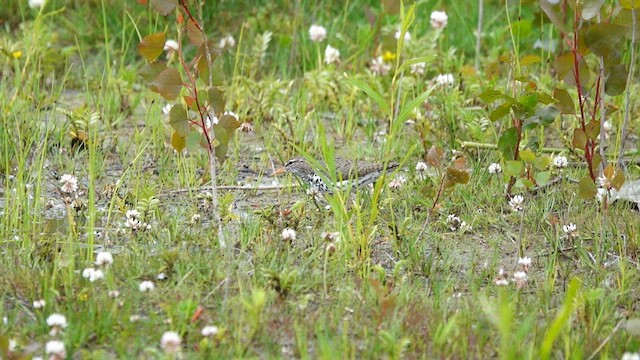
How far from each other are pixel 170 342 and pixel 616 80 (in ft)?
7.59

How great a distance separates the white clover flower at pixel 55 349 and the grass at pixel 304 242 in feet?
0.14

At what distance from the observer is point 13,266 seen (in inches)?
142

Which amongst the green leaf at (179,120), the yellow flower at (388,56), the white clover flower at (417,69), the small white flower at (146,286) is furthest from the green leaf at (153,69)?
the yellow flower at (388,56)

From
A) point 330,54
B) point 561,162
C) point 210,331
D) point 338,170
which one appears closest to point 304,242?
point 338,170

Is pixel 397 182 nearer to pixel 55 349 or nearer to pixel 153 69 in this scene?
pixel 153 69

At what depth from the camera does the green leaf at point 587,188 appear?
4.09 meters

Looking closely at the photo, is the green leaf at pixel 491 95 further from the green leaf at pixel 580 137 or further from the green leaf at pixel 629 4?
the green leaf at pixel 629 4

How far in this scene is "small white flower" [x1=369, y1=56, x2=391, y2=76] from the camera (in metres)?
6.40

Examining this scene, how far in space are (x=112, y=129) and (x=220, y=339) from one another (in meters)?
2.80

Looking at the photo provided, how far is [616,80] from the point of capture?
14.1 feet

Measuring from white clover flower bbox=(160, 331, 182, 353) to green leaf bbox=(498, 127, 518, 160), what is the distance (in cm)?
189

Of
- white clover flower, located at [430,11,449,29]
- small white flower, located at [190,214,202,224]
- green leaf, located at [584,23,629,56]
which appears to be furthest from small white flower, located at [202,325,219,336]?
white clover flower, located at [430,11,449,29]

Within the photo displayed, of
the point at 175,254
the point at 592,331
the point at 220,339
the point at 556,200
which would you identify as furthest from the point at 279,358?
the point at 556,200

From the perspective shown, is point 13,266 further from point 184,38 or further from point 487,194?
point 184,38
